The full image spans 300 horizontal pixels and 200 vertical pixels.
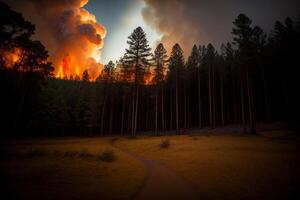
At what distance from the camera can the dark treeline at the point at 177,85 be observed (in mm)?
27969

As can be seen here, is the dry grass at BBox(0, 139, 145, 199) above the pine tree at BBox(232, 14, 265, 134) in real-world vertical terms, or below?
below

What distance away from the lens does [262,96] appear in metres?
44.1

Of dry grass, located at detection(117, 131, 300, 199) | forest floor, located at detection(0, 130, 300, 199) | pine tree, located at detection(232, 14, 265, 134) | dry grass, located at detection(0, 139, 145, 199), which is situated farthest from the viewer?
pine tree, located at detection(232, 14, 265, 134)

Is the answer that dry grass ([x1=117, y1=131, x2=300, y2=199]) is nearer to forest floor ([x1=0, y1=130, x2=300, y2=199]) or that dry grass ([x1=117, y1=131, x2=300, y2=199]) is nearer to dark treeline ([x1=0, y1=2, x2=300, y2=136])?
forest floor ([x1=0, y1=130, x2=300, y2=199])

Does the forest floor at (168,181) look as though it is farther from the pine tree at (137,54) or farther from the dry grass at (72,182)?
the pine tree at (137,54)

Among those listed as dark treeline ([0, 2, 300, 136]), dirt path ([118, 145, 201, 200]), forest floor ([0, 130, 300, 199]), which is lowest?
dirt path ([118, 145, 201, 200])

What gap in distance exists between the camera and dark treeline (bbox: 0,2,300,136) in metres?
28.0

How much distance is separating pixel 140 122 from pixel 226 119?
31.6 meters

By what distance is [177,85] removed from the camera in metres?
38.4

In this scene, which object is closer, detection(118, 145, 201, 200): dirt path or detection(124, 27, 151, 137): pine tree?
detection(118, 145, 201, 200): dirt path

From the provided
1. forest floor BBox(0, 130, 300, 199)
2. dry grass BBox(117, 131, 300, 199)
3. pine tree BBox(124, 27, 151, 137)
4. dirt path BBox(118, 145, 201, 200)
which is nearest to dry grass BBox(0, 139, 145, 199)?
forest floor BBox(0, 130, 300, 199)

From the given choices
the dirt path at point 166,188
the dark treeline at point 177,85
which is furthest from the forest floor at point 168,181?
the dark treeline at point 177,85

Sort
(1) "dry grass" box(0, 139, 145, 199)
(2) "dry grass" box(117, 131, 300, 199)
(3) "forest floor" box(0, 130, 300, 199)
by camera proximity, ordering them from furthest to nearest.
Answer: (2) "dry grass" box(117, 131, 300, 199) < (3) "forest floor" box(0, 130, 300, 199) < (1) "dry grass" box(0, 139, 145, 199)

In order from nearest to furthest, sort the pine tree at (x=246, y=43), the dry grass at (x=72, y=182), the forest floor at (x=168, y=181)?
1. the dry grass at (x=72, y=182)
2. the forest floor at (x=168, y=181)
3. the pine tree at (x=246, y=43)
